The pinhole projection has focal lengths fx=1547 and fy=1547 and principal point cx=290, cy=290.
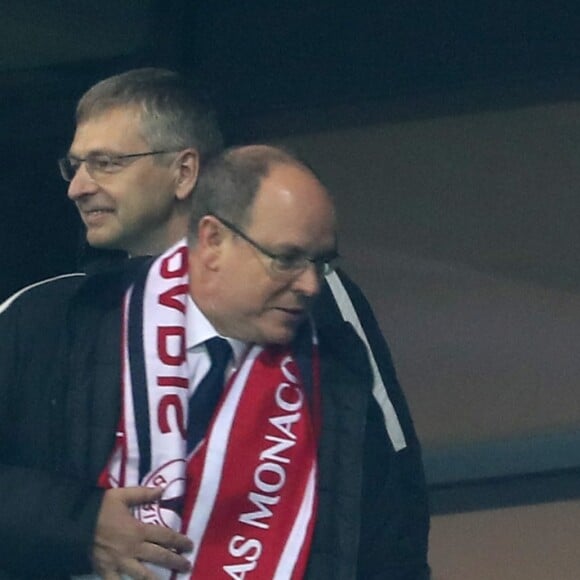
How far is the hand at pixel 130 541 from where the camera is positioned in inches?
85.5

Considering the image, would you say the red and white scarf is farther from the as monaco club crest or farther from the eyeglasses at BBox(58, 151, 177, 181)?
the eyeglasses at BBox(58, 151, 177, 181)

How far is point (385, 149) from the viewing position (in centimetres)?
361

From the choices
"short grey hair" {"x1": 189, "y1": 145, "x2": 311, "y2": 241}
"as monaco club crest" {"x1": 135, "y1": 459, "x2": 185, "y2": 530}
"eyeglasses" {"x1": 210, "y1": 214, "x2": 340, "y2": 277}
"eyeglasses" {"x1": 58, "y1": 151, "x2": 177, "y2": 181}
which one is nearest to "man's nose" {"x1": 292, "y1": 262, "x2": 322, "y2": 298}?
"eyeglasses" {"x1": 210, "y1": 214, "x2": 340, "y2": 277}

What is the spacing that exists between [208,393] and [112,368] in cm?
15

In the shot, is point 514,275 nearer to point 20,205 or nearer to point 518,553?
point 518,553

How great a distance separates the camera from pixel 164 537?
2.18 m

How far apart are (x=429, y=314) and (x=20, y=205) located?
3.65 feet

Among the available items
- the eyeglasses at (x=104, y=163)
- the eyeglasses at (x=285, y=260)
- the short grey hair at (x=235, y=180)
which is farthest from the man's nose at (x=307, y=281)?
the eyeglasses at (x=104, y=163)

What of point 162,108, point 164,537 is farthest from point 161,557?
point 162,108

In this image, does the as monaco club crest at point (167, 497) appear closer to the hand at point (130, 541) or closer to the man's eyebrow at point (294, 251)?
the hand at point (130, 541)

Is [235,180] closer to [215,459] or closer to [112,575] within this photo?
[215,459]

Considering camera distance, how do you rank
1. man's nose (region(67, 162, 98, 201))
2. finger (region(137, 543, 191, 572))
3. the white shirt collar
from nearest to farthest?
finger (region(137, 543, 191, 572)), the white shirt collar, man's nose (region(67, 162, 98, 201))

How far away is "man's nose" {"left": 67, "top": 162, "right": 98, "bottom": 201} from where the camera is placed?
246 centimetres

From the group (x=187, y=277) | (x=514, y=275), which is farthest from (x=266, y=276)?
(x=514, y=275)
